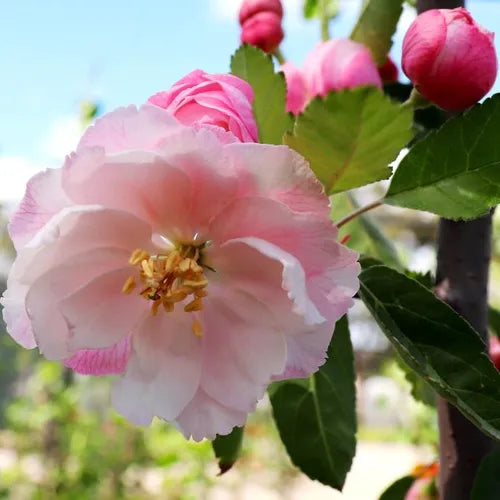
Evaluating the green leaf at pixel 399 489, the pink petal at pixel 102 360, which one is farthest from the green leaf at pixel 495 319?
the pink petal at pixel 102 360

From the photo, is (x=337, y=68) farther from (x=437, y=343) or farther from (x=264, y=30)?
(x=437, y=343)

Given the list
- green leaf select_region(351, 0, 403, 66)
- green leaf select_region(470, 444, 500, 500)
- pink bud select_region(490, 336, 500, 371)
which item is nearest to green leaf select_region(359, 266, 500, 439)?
green leaf select_region(470, 444, 500, 500)

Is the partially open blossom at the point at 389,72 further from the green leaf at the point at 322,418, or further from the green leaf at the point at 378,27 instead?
the green leaf at the point at 322,418

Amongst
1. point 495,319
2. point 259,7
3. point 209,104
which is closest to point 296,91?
point 259,7

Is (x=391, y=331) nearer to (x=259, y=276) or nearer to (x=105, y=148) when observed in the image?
(x=259, y=276)

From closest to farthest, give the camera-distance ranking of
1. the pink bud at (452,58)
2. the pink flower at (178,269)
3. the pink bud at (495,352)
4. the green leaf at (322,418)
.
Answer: the pink flower at (178,269), the pink bud at (452,58), the green leaf at (322,418), the pink bud at (495,352)

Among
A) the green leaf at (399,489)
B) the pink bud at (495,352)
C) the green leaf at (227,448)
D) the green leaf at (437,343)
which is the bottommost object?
the green leaf at (399,489)

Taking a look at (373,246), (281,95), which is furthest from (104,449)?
(281,95)
